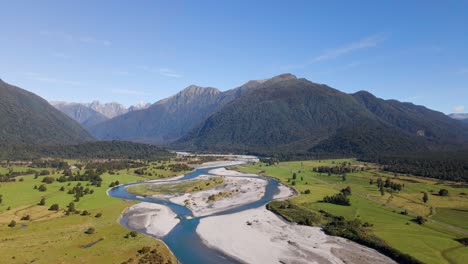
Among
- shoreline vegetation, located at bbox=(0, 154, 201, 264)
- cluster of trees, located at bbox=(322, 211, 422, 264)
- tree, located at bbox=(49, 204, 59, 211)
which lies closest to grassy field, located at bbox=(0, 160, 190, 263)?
shoreline vegetation, located at bbox=(0, 154, 201, 264)

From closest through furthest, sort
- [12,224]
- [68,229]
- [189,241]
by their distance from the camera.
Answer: [189,241] → [68,229] → [12,224]

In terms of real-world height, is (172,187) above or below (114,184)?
above

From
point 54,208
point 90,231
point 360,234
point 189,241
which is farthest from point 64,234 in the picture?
→ point 360,234

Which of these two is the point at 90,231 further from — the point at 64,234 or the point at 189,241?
the point at 189,241

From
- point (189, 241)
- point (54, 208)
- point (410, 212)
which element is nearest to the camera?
point (189, 241)

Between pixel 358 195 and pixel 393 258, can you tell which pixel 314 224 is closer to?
pixel 393 258

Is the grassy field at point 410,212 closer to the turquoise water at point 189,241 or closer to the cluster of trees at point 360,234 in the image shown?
the cluster of trees at point 360,234

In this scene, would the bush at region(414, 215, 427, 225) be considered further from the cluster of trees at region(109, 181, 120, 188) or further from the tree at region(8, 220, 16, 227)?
the cluster of trees at region(109, 181, 120, 188)
